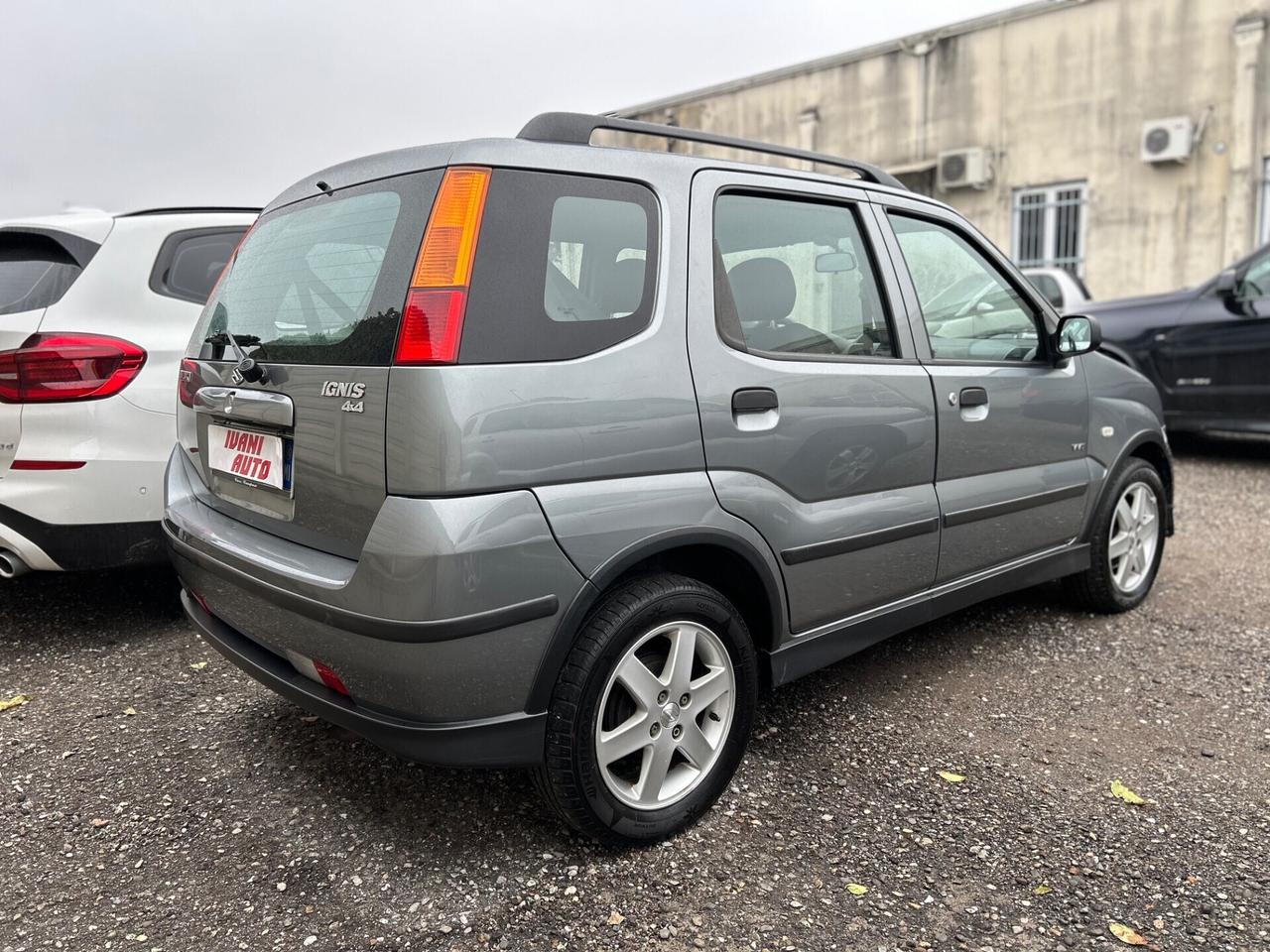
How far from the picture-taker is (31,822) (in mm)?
2508

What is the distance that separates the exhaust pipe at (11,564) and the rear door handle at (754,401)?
2.66 metres

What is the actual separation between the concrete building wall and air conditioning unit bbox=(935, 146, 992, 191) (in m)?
0.22

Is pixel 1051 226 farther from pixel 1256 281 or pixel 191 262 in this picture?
pixel 191 262

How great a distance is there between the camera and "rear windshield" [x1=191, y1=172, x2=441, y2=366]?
2.06m

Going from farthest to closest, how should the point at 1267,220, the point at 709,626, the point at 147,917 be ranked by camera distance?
the point at 1267,220 < the point at 709,626 < the point at 147,917

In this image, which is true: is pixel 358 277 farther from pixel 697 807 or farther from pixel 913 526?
pixel 913 526

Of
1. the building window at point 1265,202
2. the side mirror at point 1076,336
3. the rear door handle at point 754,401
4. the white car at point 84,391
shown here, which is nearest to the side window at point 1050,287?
the building window at point 1265,202

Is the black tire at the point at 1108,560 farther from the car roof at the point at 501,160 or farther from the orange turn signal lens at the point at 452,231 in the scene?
the orange turn signal lens at the point at 452,231

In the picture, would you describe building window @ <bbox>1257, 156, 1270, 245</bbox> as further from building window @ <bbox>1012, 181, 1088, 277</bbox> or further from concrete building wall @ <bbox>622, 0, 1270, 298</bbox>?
building window @ <bbox>1012, 181, 1088, 277</bbox>

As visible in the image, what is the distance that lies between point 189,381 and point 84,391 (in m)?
0.91

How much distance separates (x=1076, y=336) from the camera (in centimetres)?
348

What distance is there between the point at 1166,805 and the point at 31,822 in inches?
120

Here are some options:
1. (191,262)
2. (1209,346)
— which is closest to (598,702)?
(191,262)

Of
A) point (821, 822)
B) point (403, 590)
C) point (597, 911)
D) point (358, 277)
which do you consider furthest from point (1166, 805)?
point (358, 277)
